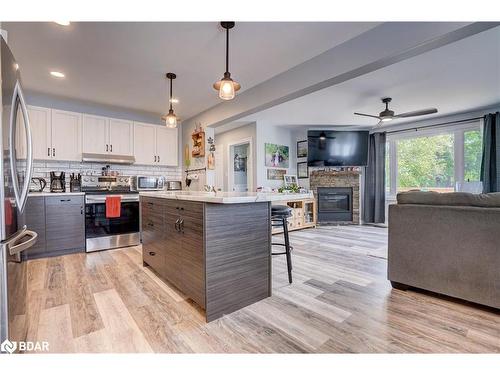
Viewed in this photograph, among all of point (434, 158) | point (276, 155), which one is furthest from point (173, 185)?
point (434, 158)

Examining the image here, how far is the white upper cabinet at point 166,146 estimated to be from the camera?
444cm

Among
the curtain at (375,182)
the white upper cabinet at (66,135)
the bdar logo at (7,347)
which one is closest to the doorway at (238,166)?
the curtain at (375,182)

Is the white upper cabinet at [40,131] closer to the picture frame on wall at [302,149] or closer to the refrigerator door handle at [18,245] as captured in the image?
the refrigerator door handle at [18,245]

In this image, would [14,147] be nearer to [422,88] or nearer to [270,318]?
[270,318]

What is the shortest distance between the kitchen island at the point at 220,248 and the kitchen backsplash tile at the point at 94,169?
264 cm

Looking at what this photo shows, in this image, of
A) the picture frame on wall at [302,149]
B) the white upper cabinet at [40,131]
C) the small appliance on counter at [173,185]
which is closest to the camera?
the white upper cabinet at [40,131]

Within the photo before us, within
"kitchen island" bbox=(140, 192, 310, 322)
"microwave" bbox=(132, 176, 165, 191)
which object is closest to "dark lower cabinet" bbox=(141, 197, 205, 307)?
"kitchen island" bbox=(140, 192, 310, 322)

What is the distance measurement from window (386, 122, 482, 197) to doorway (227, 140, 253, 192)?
3.34 meters

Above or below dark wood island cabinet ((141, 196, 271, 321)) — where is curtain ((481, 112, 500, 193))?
above

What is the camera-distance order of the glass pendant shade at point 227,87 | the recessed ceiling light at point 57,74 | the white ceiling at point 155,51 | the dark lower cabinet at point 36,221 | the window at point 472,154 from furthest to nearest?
the window at point 472,154 < the dark lower cabinet at point 36,221 < the recessed ceiling light at point 57,74 < the white ceiling at point 155,51 < the glass pendant shade at point 227,87

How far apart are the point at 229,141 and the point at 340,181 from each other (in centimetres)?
288

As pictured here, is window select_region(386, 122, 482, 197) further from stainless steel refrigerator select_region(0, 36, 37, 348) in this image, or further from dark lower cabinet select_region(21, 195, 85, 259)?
stainless steel refrigerator select_region(0, 36, 37, 348)

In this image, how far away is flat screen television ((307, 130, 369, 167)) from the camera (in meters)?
5.57
